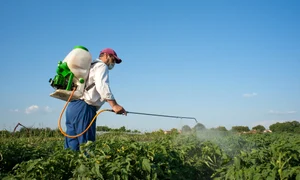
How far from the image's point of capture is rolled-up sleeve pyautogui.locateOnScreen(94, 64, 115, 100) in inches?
157

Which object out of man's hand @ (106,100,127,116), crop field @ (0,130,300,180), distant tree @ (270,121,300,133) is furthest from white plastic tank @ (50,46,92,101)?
distant tree @ (270,121,300,133)

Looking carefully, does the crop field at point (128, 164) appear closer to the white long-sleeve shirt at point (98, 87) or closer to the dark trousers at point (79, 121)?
the dark trousers at point (79, 121)

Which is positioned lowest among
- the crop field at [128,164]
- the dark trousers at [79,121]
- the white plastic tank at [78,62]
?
the crop field at [128,164]

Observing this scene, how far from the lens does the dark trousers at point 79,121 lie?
4.07 metres

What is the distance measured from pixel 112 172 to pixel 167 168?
78cm

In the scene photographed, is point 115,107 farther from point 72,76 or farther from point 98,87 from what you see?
point 72,76

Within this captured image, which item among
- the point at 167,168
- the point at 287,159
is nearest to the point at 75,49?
the point at 167,168

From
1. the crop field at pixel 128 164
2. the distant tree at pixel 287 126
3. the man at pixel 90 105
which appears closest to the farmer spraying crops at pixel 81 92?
the man at pixel 90 105

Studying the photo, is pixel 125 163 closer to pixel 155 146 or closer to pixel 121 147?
pixel 121 147

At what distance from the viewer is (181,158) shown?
4.03 m

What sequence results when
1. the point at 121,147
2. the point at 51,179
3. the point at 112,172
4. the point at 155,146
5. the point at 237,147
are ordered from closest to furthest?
1. the point at 112,172
2. the point at 51,179
3. the point at 121,147
4. the point at 155,146
5. the point at 237,147

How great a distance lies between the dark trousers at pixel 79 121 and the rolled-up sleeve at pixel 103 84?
27 cm

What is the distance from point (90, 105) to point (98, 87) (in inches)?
11.5

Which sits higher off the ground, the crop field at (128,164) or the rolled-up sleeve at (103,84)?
the rolled-up sleeve at (103,84)
